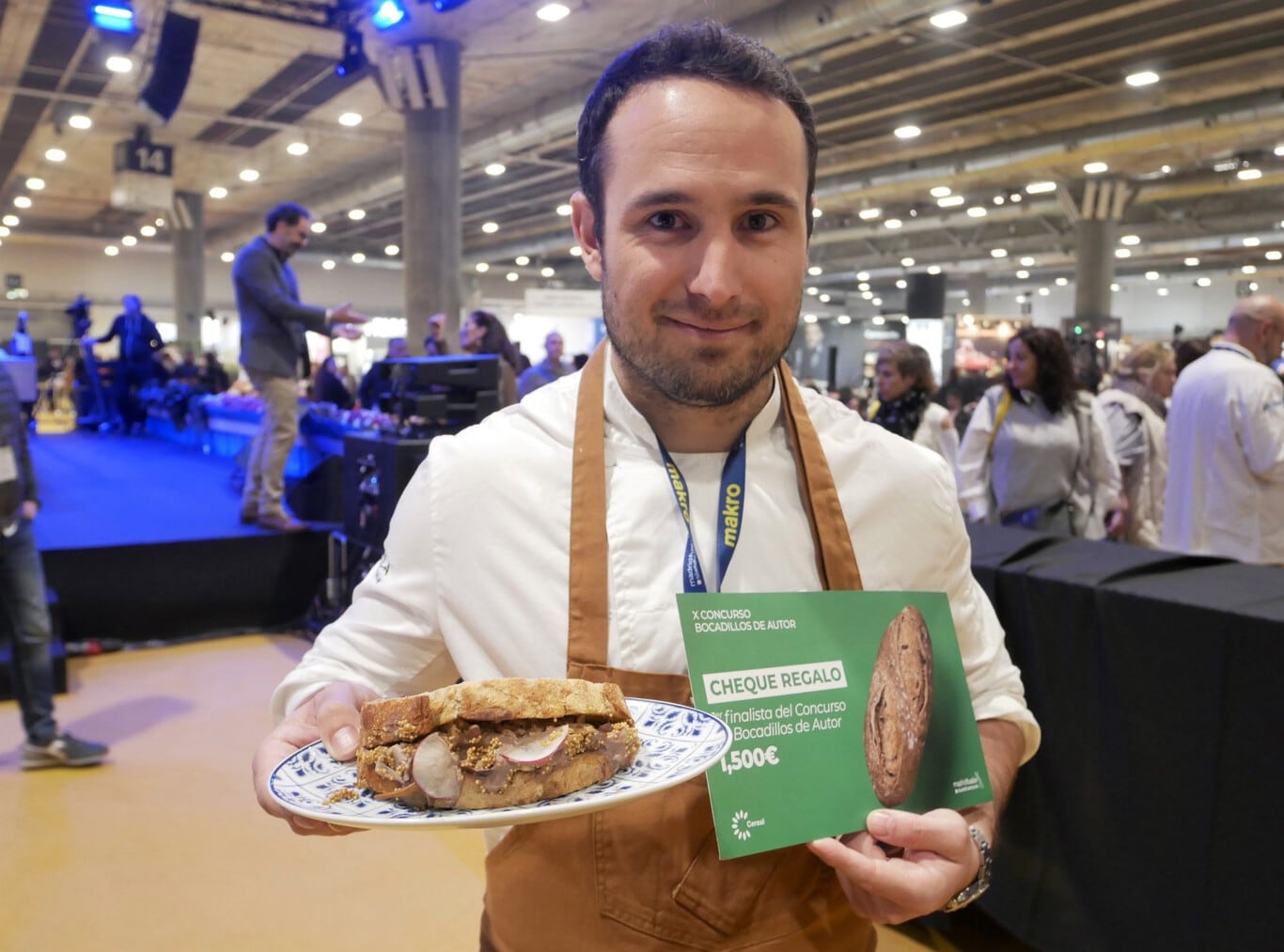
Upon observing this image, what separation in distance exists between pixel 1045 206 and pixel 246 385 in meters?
12.5

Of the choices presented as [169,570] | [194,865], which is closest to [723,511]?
[194,865]

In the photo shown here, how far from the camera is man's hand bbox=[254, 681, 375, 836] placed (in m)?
0.74

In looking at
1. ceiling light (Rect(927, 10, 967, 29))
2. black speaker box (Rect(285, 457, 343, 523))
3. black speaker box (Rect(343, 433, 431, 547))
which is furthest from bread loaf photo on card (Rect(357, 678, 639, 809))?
ceiling light (Rect(927, 10, 967, 29))

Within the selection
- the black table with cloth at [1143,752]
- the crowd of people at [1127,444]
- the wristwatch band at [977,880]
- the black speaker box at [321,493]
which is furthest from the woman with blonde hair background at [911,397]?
the wristwatch band at [977,880]

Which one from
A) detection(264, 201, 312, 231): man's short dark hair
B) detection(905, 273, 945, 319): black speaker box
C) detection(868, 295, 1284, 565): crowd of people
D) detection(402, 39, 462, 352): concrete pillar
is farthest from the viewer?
detection(905, 273, 945, 319): black speaker box

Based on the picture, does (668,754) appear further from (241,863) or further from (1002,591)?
(241,863)

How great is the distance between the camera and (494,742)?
746 millimetres

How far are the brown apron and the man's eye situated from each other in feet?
0.78

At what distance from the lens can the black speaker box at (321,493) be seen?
5914mm

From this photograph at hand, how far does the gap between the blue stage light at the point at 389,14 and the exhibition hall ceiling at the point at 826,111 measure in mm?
789

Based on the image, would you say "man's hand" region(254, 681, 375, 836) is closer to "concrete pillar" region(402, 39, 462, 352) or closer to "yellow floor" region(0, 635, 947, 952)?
"yellow floor" region(0, 635, 947, 952)

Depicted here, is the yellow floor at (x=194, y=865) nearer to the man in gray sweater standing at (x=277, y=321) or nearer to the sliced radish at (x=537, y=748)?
the man in gray sweater standing at (x=277, y=321)

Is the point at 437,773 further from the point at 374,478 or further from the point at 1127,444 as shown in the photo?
the point at 1127,444

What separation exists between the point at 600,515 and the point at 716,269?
0.26m
